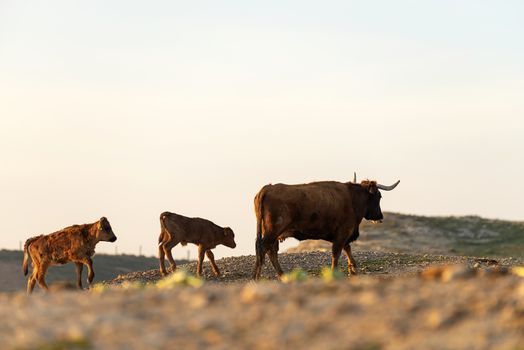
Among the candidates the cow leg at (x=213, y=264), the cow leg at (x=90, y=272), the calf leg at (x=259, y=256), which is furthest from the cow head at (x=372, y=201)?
Answer: the cow leg at (x=90, y=272)

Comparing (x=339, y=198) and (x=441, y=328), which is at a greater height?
(x=339, y=198)

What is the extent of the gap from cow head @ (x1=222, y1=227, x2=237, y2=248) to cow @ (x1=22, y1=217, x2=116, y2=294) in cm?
477

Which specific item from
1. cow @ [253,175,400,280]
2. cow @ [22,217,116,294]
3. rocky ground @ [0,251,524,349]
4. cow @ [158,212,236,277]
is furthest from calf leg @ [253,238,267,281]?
rocky ground @ [0,251,524,349]

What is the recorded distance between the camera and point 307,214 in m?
23.8

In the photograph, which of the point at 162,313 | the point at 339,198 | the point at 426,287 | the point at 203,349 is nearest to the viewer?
the point at 203,349

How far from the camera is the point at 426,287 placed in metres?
11.6

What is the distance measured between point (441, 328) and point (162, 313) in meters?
2.76

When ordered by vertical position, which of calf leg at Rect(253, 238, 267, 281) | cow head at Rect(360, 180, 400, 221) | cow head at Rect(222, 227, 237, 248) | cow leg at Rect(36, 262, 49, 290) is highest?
cow head at Rect(360, 180, 400, 221)

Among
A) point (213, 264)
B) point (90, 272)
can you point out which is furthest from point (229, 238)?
point (90, 272)

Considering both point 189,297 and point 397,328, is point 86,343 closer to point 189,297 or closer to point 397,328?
point 189,297

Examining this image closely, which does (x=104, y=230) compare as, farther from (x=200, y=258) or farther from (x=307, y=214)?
(x=307, y=214)

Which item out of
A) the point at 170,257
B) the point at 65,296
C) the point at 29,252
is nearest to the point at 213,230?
the point at 170,257

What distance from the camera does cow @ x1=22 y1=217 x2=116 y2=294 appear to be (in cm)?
2727

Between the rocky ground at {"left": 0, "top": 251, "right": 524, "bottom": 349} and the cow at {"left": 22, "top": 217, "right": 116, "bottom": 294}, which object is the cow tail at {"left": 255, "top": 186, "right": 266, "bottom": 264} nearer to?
the cow at {"left": 22, "top": 217, "right": 116, "bottom": 294}
